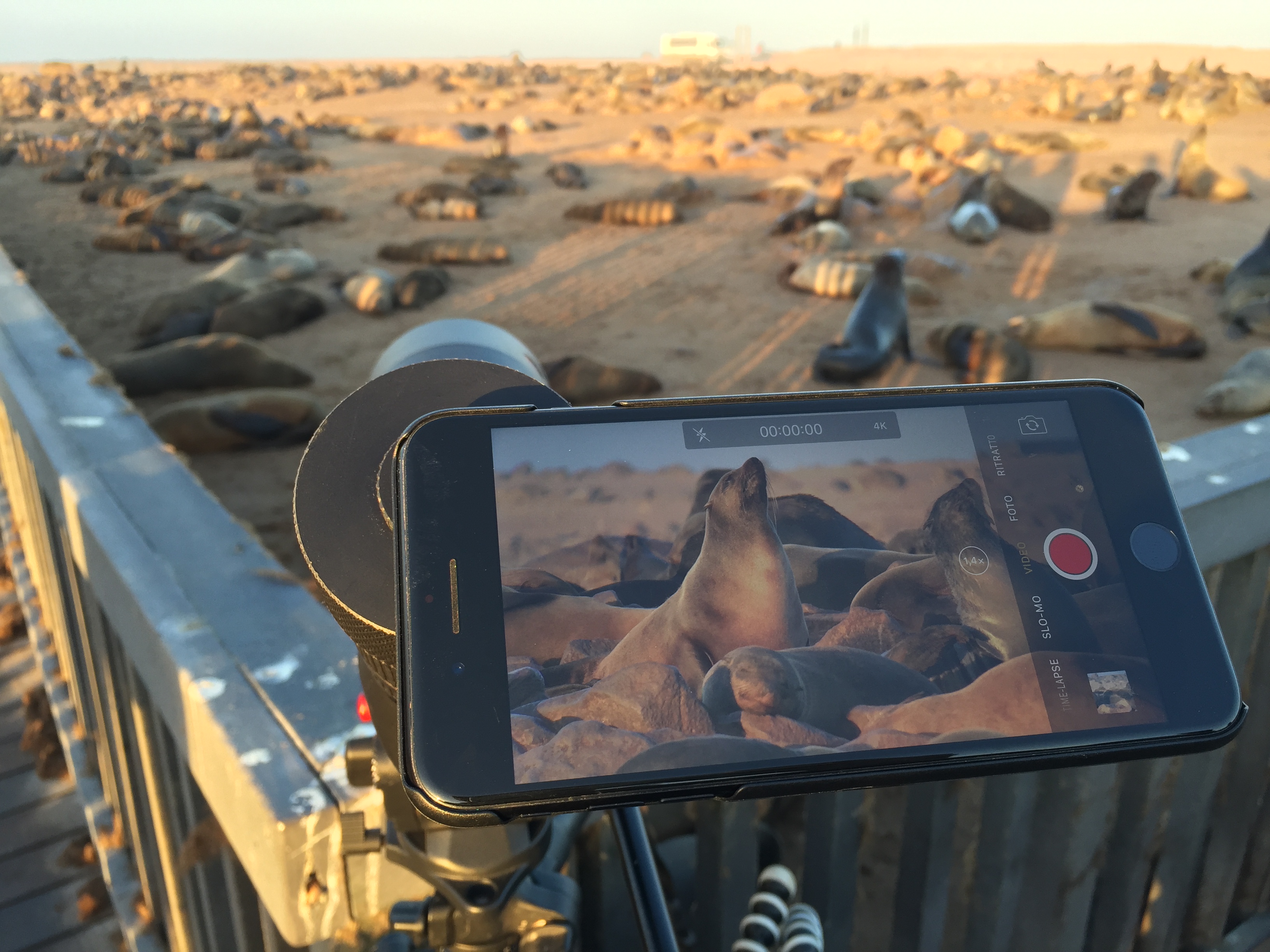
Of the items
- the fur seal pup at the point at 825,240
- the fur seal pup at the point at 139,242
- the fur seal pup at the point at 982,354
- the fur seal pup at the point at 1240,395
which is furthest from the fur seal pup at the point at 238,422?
the fur seal pup at the point at 825,240

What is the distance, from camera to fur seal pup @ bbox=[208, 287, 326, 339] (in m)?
8.26

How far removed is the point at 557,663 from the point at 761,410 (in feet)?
1.27

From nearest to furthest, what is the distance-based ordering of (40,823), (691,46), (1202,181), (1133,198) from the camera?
1. (40,823)
2. (1133,198)
3. (1202,181)
4. (691,46)

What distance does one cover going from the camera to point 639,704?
906mm

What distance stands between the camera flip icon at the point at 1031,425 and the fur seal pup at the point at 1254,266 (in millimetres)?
9354

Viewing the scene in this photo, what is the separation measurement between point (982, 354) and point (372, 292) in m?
5.74

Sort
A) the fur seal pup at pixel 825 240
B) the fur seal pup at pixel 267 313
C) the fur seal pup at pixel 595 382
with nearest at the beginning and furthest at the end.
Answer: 1. the fur seal pup at pixel 595 382
2. the fur seal pup at pixel 267 313
3. the fur seal pup at pixel 825 240

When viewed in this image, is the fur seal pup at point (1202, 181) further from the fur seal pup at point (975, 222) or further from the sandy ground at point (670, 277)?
the fur seal pup at point (975, 222)

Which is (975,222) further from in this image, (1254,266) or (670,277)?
(670,277)

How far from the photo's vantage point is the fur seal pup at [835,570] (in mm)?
989

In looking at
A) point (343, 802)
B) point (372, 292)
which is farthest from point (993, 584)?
point (372, 292)

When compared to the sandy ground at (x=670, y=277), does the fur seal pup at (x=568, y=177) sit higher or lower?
higher

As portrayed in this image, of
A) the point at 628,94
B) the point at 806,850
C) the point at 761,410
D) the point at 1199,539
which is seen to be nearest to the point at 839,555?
the point at 761,410

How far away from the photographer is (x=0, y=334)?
3.07 m
